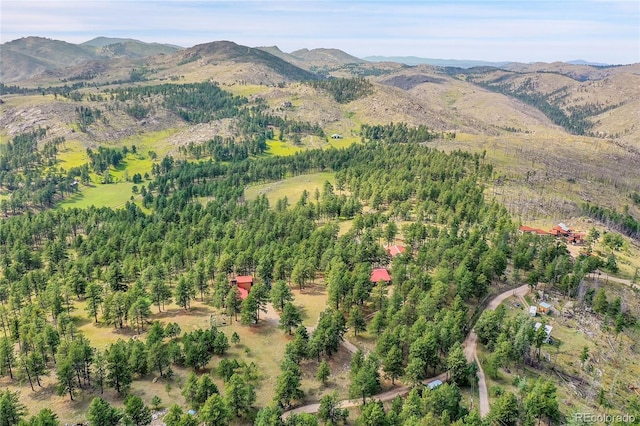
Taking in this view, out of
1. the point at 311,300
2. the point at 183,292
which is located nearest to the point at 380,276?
the point at 311,300

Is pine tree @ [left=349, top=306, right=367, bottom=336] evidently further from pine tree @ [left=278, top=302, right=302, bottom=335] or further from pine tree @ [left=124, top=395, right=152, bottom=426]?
pine tree @ [left=124, top=395, right=152, bottom=426]

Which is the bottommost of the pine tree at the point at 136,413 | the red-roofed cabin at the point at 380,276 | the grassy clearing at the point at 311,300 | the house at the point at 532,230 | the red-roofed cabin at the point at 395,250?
the grassy clearing at the point at 311,300

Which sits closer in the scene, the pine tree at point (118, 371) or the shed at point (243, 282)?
the pine tree at point (118, 371)

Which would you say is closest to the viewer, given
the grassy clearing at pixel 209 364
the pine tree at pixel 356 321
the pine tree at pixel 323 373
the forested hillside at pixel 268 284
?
the grassy clearing at pixel 209 364

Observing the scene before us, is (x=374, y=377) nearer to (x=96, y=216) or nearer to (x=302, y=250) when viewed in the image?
(x=302, y=250)

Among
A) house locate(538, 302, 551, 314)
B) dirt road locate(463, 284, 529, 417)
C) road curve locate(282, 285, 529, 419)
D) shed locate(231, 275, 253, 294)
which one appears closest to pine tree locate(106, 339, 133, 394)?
road curve locate(282, 285, 529, 419)

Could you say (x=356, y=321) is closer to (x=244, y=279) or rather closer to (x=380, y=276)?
(x=380, y=276)

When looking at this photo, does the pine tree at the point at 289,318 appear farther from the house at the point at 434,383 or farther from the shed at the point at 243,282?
the house at the point at 434,383

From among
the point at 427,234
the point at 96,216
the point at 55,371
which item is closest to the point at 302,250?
the point at 427,234

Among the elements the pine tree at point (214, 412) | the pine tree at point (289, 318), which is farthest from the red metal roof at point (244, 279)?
the pine tree at point (214, 412)

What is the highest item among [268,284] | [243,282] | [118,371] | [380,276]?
[380,276]
